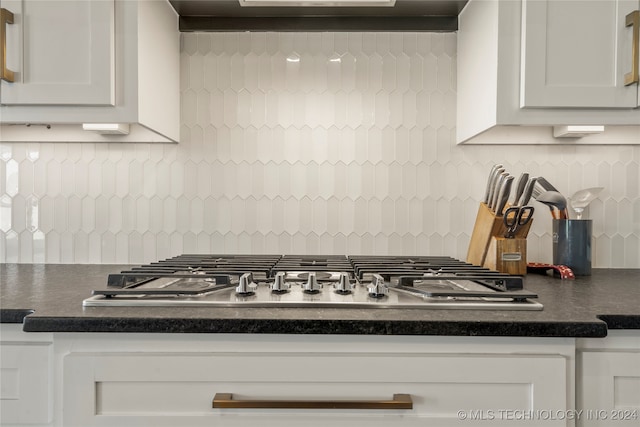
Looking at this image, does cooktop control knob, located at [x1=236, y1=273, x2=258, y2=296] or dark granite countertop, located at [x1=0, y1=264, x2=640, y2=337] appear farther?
cooktop control knob, located at [x1=236, y1=273, x2=258, y2=296]

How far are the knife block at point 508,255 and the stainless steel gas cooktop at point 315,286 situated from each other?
111 mm

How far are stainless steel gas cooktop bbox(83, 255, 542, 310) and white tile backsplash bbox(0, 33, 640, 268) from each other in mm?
266

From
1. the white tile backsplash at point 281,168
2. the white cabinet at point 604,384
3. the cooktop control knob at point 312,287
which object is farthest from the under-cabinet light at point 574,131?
the cooktop control knob at point 312,287

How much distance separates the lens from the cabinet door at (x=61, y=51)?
1234 mm

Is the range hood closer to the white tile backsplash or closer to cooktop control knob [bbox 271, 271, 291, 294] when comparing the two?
the white tile backsplash

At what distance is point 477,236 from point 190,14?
1.22m

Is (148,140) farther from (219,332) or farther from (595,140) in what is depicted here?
(595,140)

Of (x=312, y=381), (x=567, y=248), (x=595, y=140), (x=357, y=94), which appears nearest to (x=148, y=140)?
(x=357, y=94)

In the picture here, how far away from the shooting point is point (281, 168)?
5.38 ft

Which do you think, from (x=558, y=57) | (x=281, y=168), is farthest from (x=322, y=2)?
(x=558, y=57)

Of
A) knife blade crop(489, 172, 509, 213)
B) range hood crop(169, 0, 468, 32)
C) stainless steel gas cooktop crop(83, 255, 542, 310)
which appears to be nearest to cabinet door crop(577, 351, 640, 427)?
stainless steel gas cooktop crop(83, 255, 542, 310)

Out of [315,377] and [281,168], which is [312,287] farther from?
[281,168]

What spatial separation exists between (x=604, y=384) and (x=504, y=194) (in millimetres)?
594

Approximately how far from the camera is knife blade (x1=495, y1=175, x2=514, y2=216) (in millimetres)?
1346
